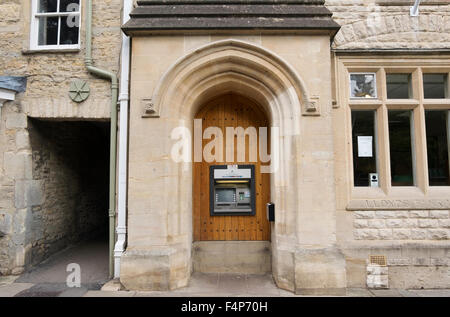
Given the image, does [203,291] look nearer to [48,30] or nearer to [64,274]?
[64,274]

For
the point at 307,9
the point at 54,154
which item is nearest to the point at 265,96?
the point at 307,9

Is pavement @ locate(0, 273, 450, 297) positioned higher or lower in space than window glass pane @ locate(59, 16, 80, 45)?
lower

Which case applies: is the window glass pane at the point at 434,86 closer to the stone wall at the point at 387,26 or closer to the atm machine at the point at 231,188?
the stone wall at the point at 387,26

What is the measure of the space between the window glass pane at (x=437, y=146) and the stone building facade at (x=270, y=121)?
17cm

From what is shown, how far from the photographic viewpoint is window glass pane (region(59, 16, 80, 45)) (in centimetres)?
487

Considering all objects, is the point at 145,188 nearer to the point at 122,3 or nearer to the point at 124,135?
the point at 124,135

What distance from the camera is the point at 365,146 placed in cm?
454

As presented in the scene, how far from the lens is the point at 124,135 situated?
4320mm

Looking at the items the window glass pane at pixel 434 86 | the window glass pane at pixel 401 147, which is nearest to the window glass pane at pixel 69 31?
the window glass pane at pixel 401 147

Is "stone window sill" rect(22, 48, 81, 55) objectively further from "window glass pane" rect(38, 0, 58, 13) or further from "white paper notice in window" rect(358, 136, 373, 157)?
"white paper notice in window" rect(358, 136, 373, 157)

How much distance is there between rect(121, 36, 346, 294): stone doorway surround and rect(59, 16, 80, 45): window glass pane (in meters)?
1.61

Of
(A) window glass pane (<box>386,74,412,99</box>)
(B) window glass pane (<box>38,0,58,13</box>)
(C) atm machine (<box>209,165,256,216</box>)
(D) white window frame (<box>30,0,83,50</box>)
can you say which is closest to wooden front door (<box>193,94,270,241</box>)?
(C) atm machine (<box>209,165,256,216</box>)

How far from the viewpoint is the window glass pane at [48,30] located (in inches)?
192

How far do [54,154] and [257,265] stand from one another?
4.58 meters
